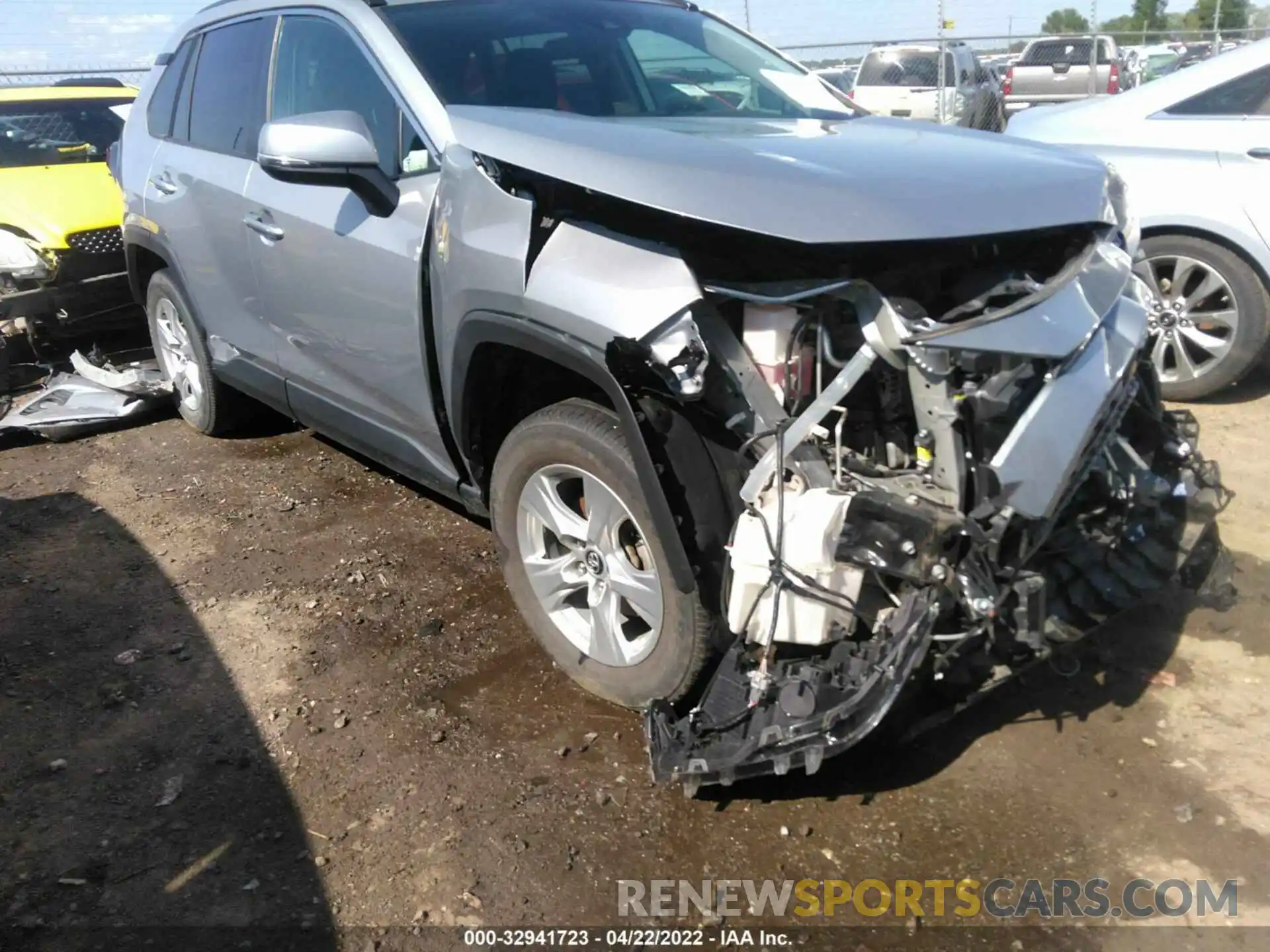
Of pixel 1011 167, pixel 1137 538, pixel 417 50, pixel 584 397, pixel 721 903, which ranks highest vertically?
pixel 417 50

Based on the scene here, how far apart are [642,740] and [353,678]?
40.0 inches

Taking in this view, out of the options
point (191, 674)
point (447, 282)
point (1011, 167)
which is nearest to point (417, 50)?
point (447, 282)

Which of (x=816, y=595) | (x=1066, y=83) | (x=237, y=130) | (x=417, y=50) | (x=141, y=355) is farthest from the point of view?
(x=1066, y=83)

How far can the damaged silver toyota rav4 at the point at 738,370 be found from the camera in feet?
7.76

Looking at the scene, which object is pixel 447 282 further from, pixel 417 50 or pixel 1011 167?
pixel 1011 167

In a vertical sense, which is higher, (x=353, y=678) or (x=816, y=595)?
(x=816, y=595)

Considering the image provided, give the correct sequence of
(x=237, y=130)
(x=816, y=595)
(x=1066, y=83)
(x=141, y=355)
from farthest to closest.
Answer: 1. (x=1066, y=83)
2. (x=141, y=355)
3. (x=237, y=130)
4. (x=816, y=595)

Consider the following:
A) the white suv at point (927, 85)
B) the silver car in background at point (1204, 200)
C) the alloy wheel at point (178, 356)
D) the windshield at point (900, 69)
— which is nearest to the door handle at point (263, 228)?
the alloy wheel at point (178, 356)

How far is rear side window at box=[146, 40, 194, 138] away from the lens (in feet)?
16.3

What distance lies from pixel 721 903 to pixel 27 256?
6016 millimetres

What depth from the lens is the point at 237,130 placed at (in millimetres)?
4340

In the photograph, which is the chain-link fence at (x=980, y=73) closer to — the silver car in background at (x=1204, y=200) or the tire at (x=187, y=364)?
the silver car in background at (x=1204, y=200)

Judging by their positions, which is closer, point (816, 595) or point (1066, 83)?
point (816, 595)

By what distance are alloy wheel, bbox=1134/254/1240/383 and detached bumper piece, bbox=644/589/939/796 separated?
11.2 feet
